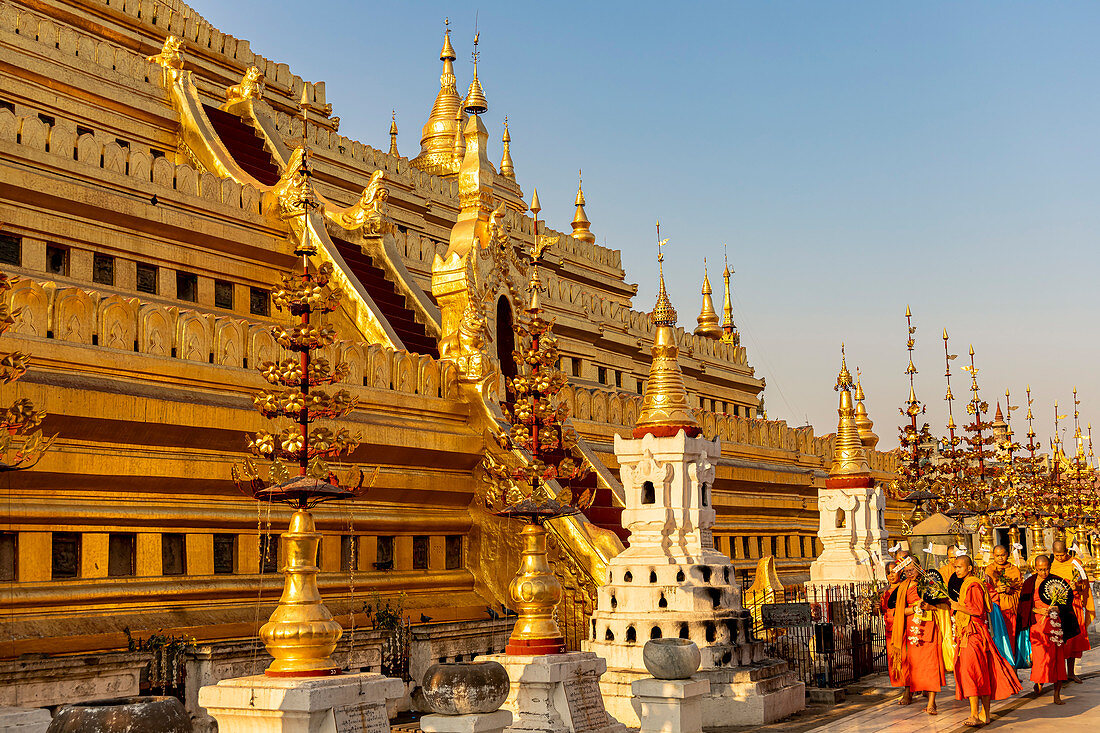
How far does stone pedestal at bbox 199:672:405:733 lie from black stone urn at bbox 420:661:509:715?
46.3 inches

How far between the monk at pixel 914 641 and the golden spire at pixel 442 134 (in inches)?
1038

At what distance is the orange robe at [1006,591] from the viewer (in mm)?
18188

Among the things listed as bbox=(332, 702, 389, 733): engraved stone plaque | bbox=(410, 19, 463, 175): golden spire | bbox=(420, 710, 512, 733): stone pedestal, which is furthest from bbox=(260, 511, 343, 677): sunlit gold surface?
bbox=(410, 19, 463, 175): golden spire

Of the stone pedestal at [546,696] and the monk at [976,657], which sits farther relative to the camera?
the monk at [976,657]

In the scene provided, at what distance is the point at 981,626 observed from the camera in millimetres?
15250

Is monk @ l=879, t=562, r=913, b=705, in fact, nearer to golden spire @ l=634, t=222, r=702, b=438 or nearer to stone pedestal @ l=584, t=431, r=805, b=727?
stone pedestal @ l=584, t=431, r=805, b=727

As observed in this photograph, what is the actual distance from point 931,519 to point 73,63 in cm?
1979

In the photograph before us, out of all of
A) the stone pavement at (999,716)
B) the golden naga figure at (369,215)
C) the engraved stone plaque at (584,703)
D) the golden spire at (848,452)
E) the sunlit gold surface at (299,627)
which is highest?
the golden naga figure at (369,215)

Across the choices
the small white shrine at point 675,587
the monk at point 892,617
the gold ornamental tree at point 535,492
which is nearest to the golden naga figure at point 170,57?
the gold ornamental tree at point 535,492

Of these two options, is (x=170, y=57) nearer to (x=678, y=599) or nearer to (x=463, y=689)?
(x=678, y=599)

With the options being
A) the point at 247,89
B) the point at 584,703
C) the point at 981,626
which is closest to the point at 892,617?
the point at 981,626

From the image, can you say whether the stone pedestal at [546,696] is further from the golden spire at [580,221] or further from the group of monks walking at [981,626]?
the golden spire at [580,221]

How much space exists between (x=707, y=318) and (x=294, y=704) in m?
42.5

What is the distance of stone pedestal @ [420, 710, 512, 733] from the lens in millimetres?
10664
